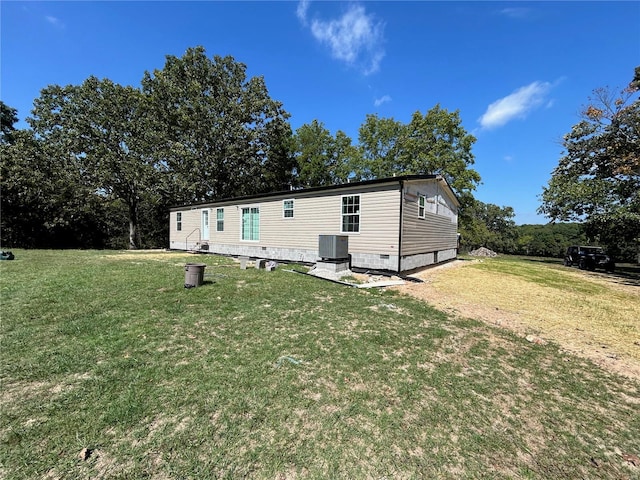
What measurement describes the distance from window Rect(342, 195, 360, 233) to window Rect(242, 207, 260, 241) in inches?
199

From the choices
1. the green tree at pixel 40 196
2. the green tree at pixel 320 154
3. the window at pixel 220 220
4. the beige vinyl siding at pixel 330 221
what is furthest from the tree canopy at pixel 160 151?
the beige vinyl siding at pixel 330 221

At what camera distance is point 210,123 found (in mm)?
23156

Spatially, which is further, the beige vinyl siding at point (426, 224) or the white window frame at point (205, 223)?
the white window frame at point (205, 223)

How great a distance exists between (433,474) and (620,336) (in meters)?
4.97

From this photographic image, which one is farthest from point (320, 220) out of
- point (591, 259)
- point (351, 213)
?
point (591, 259)

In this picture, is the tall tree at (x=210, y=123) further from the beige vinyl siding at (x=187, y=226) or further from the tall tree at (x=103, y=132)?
the beige vinyl siding at (x=187, y=226)

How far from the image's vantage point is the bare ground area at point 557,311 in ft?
13.5

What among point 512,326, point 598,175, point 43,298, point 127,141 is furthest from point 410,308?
point 127,141

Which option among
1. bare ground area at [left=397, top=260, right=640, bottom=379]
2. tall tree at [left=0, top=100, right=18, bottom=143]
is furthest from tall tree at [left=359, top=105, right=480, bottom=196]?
tall tree at [left=0, top=100, right=18, bottom=143]

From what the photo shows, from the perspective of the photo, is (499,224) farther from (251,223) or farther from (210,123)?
(251,223)

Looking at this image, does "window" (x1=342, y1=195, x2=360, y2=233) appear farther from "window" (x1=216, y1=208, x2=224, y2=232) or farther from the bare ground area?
"window" (x1=216, y1=208, x2=224, y2=232)

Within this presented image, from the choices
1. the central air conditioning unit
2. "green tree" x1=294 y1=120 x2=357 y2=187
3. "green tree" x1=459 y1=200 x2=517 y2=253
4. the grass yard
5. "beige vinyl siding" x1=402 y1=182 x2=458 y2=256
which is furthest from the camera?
"green tree" x1=459 y1=200 x2=517 y2=253

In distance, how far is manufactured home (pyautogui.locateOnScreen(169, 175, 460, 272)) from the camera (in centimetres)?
950

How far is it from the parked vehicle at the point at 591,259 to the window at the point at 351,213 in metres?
15.2
